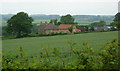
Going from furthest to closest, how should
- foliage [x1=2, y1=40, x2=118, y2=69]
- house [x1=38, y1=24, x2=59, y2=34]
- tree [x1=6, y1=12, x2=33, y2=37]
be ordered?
house [x1=38, y1=24, x2=59, y2=34], tree [x1=6, y1=12, x2=33, y2=37], foliage [x1=2, y1=40, x2=118, y2=69]

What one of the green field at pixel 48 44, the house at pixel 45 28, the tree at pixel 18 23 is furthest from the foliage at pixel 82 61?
the house at pixel 45 28

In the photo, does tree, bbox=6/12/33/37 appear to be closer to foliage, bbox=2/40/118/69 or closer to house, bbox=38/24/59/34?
house, bbox=38/24/59/34

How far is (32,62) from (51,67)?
0.26 meters

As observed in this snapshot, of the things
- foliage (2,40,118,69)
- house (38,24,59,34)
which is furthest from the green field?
house (38,24,59,34)

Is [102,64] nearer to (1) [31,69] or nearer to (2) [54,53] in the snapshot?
(2) [54,53]

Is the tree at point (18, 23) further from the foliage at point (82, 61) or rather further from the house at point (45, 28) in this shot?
the foliage at point (82, 61)

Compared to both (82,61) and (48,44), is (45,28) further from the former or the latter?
(82,61)

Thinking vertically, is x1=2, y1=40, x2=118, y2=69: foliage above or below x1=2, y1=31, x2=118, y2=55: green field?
above

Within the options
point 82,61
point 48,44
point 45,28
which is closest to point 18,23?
point 45,28

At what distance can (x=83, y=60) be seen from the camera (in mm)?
2730

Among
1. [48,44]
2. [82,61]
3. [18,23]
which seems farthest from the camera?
[18,23]

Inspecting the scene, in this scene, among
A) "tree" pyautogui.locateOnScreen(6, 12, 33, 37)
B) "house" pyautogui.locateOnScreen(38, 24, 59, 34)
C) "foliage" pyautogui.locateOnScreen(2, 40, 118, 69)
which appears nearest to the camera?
"foliage" pyautogui.locateOnScreen(2, 40, 118, 69)

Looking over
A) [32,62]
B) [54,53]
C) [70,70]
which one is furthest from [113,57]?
[32,62]

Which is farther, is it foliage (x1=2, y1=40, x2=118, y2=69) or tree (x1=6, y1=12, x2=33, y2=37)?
tree (x1=6, y1=12, x2=33, y2=37)
